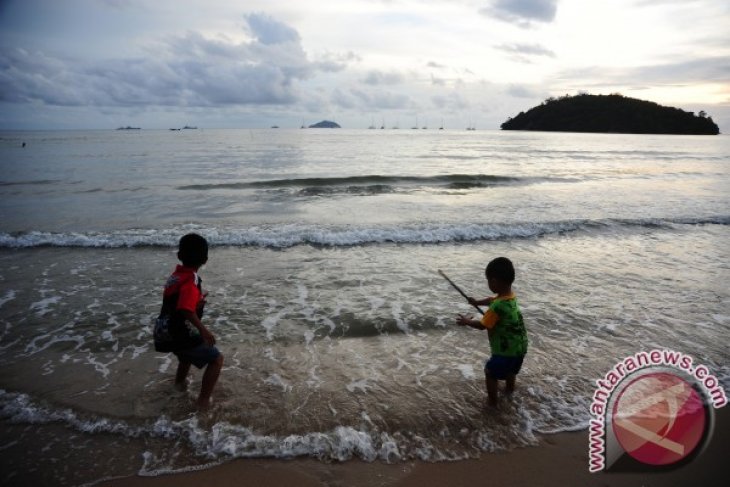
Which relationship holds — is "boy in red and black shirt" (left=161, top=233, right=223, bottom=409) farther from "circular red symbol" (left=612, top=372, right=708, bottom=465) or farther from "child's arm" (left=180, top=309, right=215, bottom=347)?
"circular red symbol" (left=612, top=372, right=708, bottom=465)

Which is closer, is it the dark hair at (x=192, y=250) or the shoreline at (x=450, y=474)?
the shoreline at (x=450, y=474)

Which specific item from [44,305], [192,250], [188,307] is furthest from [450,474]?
[44,305]

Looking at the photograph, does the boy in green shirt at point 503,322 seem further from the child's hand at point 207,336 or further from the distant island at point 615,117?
the distant island at point 615,117

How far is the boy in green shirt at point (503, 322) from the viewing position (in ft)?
12.4

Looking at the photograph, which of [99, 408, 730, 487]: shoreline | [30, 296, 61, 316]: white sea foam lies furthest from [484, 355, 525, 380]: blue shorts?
[30, 296, 61, 316]: white sea foam

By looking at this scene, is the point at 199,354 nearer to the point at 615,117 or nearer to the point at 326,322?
the point at 326,322

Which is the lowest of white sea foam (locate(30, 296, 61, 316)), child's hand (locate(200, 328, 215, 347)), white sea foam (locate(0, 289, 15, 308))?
white sea foam (locate(30, 296, 61, 316))

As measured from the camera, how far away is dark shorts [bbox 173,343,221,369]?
394 centimetres

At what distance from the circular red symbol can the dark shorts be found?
3921 millimetres

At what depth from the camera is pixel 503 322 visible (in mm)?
3852

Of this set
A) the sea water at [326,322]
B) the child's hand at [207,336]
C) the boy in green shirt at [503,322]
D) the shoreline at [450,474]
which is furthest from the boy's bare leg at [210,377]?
the boy in green shirt at [503,322]

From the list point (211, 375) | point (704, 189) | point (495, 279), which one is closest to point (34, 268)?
point (211, 375)

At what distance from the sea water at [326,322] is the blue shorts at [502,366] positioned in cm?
41

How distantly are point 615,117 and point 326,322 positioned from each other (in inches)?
6248
